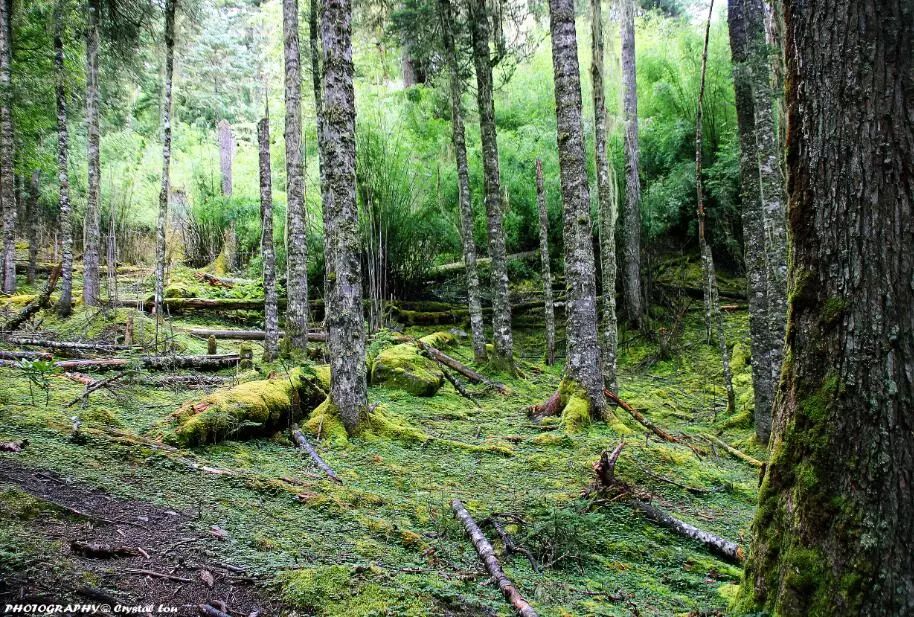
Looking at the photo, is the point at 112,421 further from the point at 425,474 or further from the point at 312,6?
the point at 312,6

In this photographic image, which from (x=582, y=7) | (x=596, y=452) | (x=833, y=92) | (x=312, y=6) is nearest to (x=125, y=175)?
(x=312, y=6)

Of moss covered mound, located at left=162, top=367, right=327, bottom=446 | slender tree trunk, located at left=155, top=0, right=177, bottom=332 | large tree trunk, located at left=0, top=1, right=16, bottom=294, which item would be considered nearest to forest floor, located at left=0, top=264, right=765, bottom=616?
moss covered mound, located at left=162, top=367, right=327, bottom=446

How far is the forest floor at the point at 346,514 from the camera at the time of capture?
104 inches

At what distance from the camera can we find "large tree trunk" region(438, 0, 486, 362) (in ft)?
34.9

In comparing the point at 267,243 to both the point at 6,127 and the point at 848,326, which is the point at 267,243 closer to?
the point at 6,127

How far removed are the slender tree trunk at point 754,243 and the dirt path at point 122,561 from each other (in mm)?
6031

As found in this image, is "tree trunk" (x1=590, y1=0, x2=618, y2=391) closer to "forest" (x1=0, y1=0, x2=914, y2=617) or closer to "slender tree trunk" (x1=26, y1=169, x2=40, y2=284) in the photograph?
"forest" (x1=0, y1=0, x2=914, y2=617)

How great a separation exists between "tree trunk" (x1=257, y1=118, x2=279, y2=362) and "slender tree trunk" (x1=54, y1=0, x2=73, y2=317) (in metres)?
4.92

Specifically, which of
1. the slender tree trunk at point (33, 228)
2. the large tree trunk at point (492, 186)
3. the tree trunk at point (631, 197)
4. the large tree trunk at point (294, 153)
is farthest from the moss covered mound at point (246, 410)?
the slender tree trunk at point (33, 228)

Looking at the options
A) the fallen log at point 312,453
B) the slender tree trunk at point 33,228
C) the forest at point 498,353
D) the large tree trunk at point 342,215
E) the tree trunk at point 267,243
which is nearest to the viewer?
the forest at point 498,353

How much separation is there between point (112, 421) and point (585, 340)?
5.09 meters

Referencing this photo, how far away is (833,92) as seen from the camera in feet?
7.38

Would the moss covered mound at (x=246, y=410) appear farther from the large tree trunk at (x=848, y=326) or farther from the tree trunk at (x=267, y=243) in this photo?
the large tree trunk at (x=848, y=326)

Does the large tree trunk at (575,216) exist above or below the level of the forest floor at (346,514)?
above
